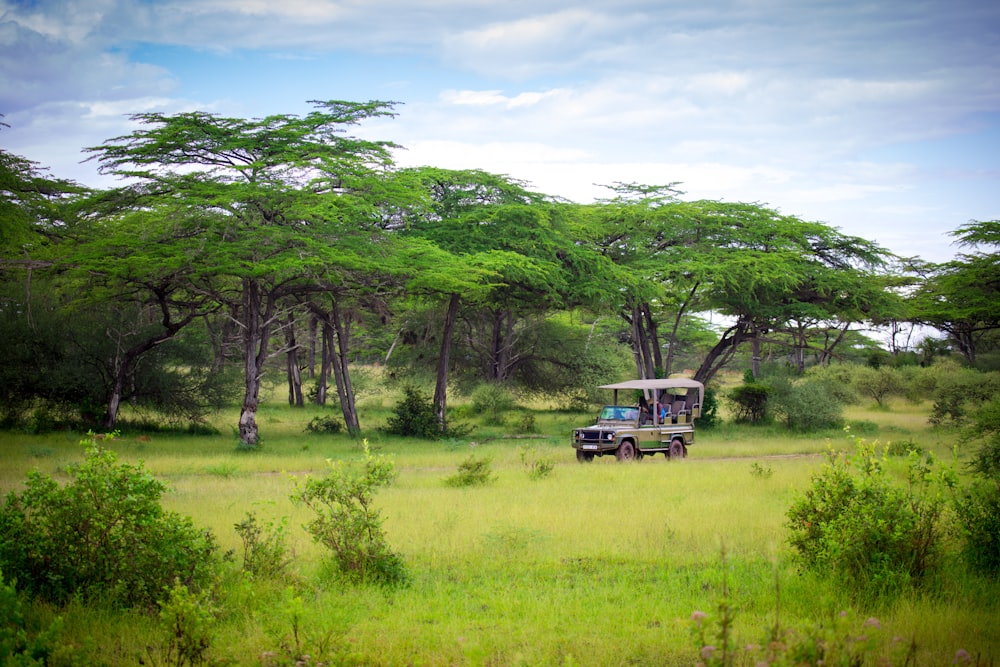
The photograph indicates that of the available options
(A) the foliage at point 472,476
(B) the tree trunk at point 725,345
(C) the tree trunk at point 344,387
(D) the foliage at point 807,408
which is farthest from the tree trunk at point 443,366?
(D) the foliage at point 807,408

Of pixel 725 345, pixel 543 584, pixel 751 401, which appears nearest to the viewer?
pixel 543 584

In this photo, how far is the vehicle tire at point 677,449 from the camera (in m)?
21.5

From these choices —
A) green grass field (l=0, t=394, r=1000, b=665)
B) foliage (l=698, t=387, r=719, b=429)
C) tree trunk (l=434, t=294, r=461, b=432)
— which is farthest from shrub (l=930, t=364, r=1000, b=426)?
tree trunk (l=434, t=294, r=461, b=432)

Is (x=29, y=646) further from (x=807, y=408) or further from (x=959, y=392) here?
(x=959, y=392)

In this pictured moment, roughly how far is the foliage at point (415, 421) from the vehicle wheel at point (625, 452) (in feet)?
27.3

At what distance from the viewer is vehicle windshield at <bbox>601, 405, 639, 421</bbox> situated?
21.2 metres

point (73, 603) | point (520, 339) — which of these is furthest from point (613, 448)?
point (520, 339)

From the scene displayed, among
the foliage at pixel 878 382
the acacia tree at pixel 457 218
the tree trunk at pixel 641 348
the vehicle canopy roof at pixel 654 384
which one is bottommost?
the foliage at pixel 878 382

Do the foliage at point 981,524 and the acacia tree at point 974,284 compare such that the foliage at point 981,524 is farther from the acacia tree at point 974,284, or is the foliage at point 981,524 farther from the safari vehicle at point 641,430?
the acacia tree at point 974,284

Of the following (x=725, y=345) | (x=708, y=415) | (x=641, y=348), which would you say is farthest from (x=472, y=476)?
(x=725, y=345)

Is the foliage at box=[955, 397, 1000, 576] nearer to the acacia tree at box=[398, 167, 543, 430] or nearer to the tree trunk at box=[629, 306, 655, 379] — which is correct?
the acacia tree at box=[398, 167, 543, 430]

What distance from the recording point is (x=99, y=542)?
7.54 metres

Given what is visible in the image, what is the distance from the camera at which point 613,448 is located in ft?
67.3

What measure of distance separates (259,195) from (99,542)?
50.5 feet
